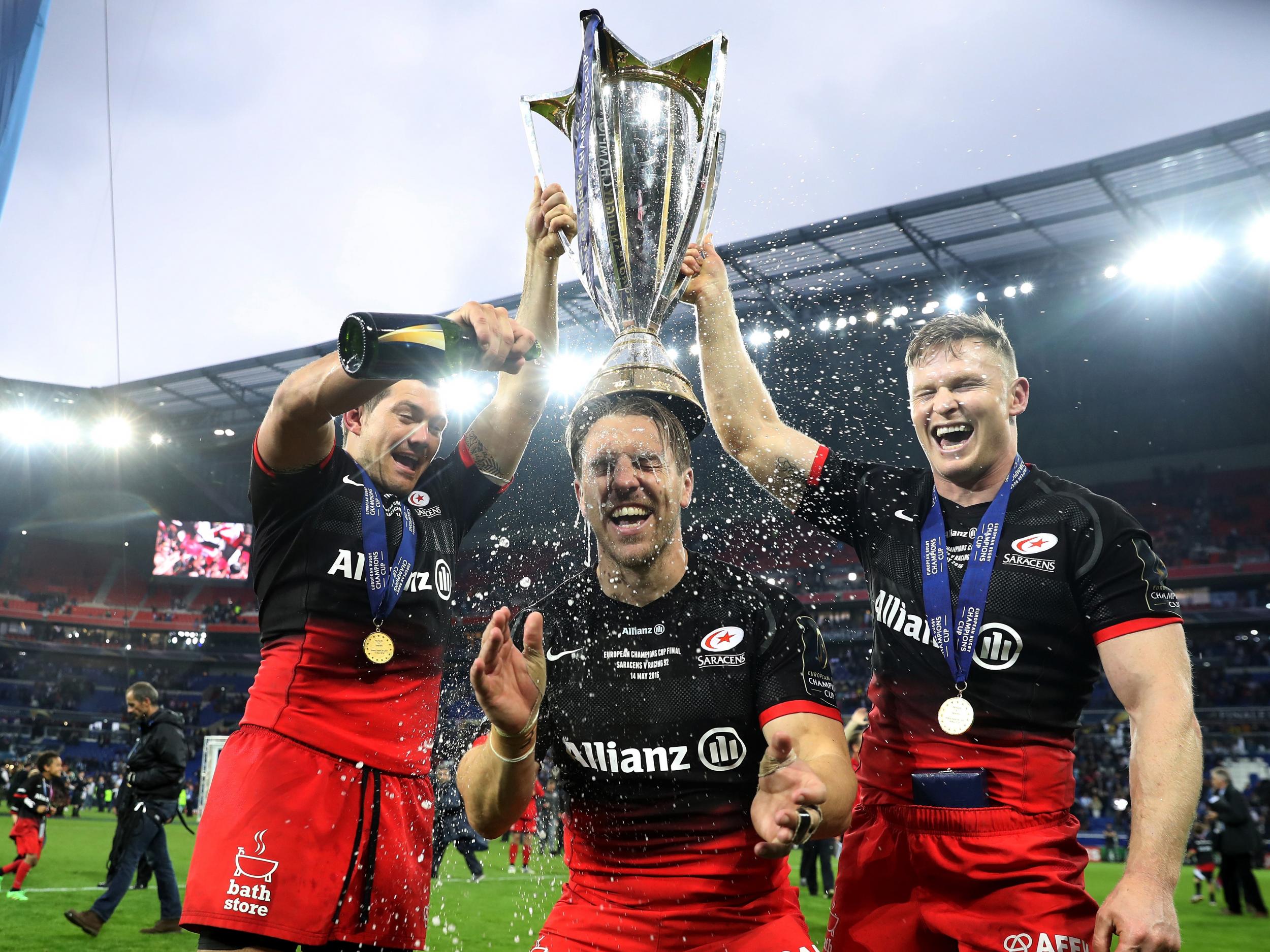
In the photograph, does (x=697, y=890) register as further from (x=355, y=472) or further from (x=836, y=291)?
(x=836, y=291)

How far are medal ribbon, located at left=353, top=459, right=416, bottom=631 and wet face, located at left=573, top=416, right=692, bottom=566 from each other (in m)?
0.79

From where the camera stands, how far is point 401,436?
3.35 metres

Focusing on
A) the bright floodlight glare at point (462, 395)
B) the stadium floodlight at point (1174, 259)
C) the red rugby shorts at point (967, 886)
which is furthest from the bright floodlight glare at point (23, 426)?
the red rugby shorts at point (967, 886)

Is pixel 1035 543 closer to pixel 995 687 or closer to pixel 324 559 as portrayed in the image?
pixel 995 687

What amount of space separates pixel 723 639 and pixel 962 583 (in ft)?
→ 2.46

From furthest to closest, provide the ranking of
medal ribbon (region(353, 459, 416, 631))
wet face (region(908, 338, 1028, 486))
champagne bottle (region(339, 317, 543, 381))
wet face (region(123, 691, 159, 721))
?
wet face (region(123, 691, 159, 721)) → medal ribbon (region(353, 459, 416, 631)) → wet face (region(908, 338, 1028, 486)) → champagne bottle (region(339, 317, 543, 381))

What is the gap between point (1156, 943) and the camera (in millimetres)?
2201

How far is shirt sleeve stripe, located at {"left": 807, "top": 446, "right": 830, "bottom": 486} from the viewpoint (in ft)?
10.7

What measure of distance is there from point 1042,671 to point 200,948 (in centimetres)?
259

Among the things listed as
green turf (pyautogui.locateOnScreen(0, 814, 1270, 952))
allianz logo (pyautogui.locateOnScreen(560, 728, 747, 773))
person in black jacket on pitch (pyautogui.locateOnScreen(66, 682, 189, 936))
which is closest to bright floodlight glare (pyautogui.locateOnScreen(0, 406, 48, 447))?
green turf (pyautogui.locateOnScreen(0, 814, 1270, 952))

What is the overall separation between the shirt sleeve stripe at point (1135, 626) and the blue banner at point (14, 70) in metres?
5.37

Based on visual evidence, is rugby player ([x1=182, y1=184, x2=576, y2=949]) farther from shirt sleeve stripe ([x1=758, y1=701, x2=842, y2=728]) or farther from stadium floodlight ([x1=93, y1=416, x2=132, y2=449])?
stadium floodlight ([x1=93, y1=416, x2=132, y2=449])

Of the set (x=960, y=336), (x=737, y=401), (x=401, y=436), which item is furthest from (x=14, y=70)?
(x=960, y=336)

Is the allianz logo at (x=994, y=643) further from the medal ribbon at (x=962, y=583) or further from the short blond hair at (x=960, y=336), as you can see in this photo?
the short blond hair at (x=960, y=336)
